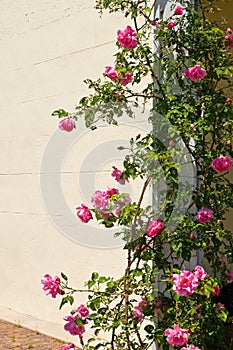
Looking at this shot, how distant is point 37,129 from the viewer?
5.04 metres

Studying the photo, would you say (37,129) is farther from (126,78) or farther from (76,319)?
(76,319)

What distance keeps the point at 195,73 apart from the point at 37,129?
2207mm

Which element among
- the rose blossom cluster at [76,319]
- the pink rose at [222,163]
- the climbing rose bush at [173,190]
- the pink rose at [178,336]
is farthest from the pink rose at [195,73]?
the rose blossom cluster at [76,319]

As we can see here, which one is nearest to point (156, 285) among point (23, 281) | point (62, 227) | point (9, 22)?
point (62, 227)

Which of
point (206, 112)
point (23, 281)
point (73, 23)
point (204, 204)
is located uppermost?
point (73, 23)

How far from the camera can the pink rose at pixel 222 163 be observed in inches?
124

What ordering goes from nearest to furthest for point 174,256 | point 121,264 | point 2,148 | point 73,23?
point 174,256
point 121,264
point 73,23
point 2,148

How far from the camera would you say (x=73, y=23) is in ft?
15.4

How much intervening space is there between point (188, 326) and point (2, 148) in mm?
3037

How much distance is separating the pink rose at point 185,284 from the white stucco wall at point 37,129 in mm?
1203

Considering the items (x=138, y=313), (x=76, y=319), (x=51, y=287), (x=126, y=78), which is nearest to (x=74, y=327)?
(x=76, y=319)

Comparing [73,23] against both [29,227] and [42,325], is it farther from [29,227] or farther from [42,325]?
[42,325]

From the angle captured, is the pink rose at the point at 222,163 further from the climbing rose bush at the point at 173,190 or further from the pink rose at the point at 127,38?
the pink rose at the point at 127,38

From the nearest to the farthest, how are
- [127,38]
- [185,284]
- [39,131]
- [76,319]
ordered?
1. [185,284]
2. [127,38]
3. [76,319]
4. [39,131]
